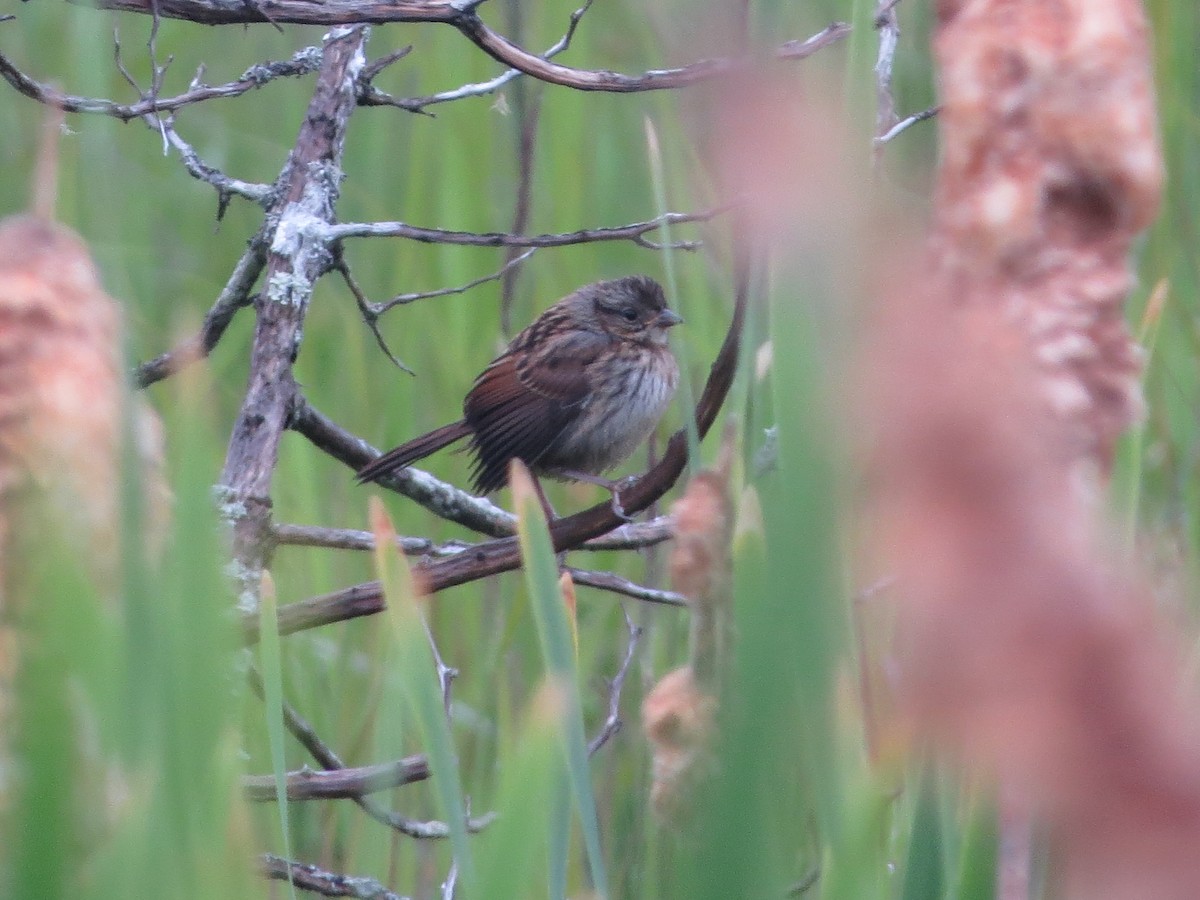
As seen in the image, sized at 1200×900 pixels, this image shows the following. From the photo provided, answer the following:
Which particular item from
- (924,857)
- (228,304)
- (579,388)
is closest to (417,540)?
(228,304)

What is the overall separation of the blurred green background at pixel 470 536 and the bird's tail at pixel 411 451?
7 cm

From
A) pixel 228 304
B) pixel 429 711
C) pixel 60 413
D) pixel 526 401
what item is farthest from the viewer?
pixel 526 401

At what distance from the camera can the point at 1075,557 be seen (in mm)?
372

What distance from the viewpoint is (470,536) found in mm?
3312

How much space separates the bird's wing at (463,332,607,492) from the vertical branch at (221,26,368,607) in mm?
1643

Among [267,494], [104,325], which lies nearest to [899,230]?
[104,325]

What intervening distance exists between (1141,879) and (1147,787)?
3cm

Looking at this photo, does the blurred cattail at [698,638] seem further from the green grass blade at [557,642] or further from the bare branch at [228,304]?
the bare branch at [228,304]

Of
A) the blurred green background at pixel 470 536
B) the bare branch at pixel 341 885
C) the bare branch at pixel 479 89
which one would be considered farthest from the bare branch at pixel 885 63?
the bare branch at pixel 341 885

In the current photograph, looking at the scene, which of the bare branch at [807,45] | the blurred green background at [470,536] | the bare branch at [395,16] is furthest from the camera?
the bare branch at [395,16]

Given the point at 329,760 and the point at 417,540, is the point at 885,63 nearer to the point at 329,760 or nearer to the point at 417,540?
the point at 417,540

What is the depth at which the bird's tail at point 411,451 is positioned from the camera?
2230 millimetres

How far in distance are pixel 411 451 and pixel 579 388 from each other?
147cm

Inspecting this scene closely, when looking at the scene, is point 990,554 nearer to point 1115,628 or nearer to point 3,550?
point 1115,628
